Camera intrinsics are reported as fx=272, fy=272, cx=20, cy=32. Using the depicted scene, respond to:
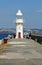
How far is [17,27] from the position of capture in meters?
43.3

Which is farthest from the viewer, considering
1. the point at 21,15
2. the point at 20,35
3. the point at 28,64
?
the point at 21,15

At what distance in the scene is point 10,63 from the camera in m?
9.36

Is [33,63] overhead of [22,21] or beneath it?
beneath

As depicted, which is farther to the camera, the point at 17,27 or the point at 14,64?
the point at 17,27

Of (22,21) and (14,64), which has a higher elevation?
(22,21)

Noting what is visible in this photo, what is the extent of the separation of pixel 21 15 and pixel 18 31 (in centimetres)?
389

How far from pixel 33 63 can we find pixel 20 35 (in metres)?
33.5

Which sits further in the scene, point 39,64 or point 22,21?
point 22,21

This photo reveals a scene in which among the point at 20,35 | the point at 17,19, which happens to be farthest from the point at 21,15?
the point at 20,35

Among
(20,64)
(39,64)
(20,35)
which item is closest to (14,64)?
(20,64)

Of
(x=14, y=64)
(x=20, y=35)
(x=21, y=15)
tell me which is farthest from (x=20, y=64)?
(x=21, y=15)

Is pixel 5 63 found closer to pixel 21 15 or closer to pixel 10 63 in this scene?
pixel 10 63

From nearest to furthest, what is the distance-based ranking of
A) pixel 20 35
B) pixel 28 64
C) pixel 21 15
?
pixel 28 64 → pixel 20 35 → pixel 21 15

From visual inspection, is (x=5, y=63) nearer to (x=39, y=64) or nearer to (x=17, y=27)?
(x=39, y=64)
